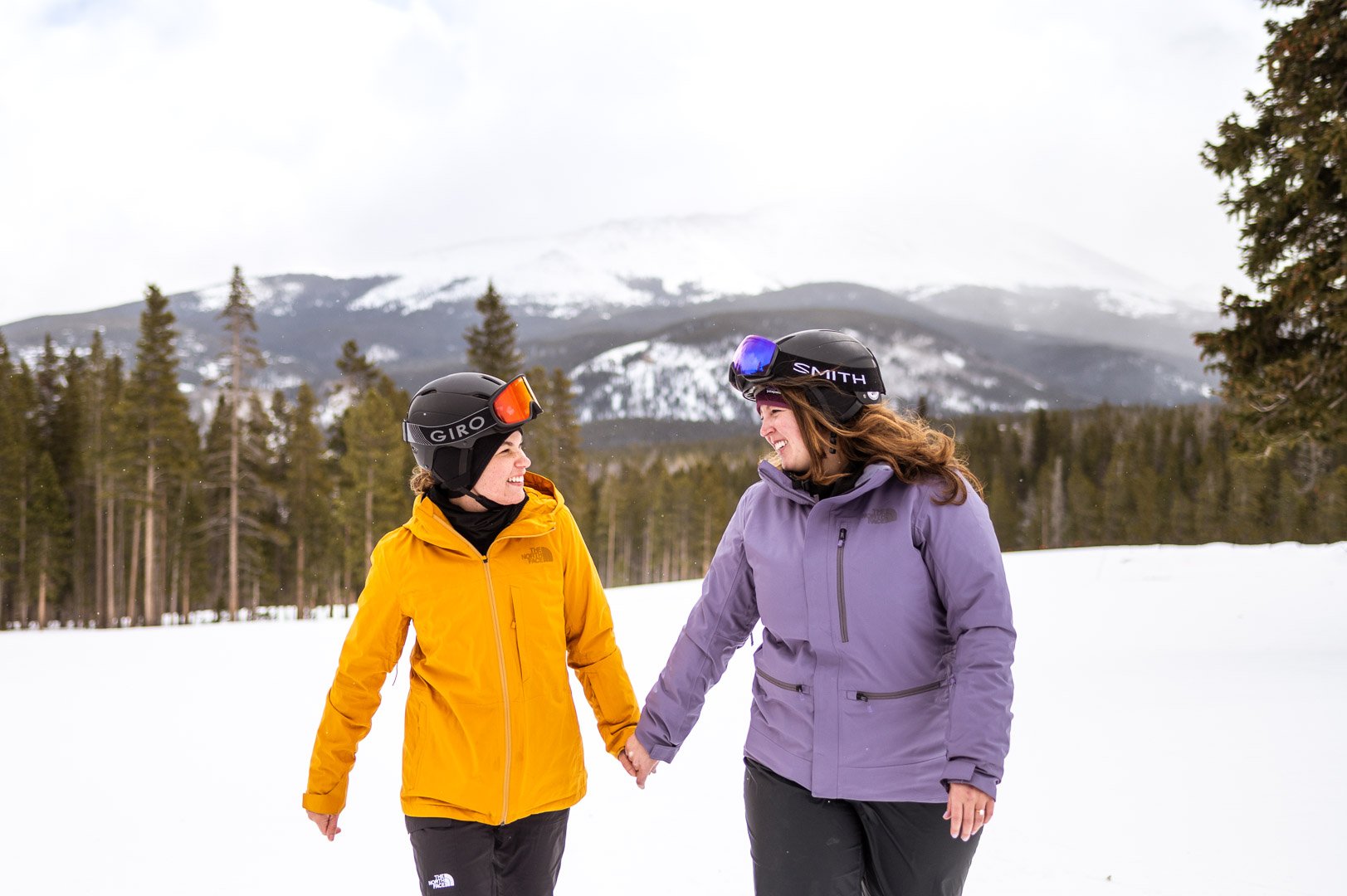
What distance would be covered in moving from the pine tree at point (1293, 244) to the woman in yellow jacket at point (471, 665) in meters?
9.95

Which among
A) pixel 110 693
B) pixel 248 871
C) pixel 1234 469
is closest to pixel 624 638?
pixel 110 693

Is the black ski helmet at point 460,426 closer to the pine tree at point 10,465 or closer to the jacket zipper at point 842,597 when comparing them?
the jacket zipper at point 842,597

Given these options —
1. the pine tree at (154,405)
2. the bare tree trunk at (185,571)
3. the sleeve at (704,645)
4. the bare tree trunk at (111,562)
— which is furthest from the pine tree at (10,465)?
the sleeve at (704,645)

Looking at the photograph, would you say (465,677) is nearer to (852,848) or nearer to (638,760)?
(638,760)

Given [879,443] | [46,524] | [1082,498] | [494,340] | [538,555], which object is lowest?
[1082,498]

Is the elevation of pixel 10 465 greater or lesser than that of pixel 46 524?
greater

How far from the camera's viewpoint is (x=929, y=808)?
2.44 metres

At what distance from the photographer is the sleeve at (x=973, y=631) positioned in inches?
91.9

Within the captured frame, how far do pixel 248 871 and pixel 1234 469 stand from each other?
237 feet

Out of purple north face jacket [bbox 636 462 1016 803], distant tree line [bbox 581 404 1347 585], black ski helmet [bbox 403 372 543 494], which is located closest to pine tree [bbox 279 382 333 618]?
distant tree line [bbox 581 404 1347 585]

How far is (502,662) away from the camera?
2.76 m

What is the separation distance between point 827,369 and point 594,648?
128 cm

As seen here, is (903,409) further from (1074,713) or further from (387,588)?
(1074,713)

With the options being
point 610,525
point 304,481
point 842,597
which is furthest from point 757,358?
point 610,525
